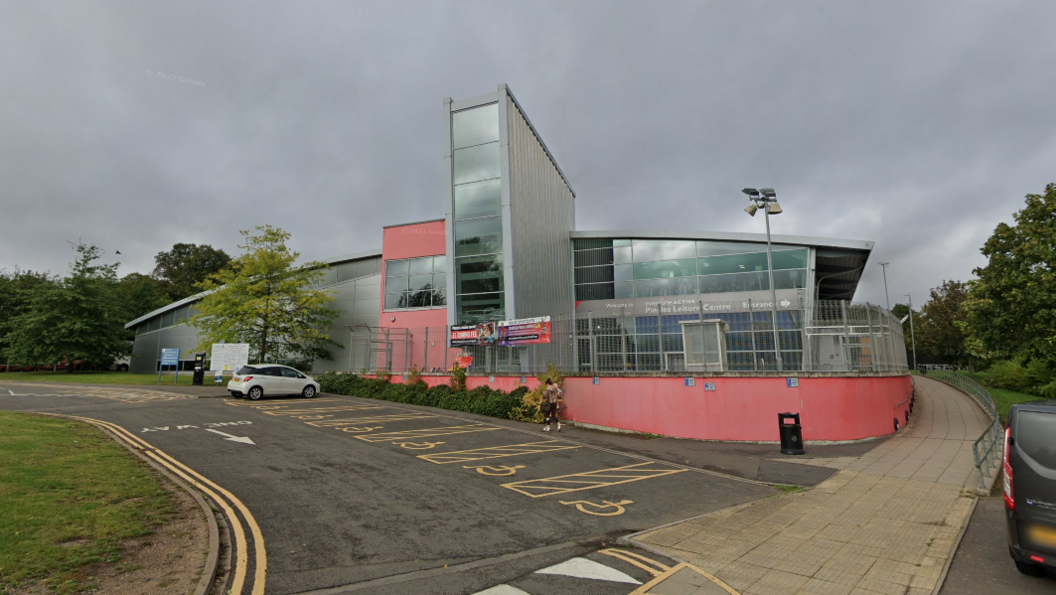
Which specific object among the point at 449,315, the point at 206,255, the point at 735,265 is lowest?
the point at 449,315

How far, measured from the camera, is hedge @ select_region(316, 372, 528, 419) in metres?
17.1

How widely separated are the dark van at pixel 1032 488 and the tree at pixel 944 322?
47186 millimetres

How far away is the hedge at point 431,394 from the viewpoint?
17.1 metres

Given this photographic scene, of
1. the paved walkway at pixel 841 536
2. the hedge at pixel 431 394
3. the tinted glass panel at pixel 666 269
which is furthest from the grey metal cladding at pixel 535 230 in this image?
the paved walkway at pixel 841 536

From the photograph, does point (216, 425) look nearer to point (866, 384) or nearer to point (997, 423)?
point (866, 384)

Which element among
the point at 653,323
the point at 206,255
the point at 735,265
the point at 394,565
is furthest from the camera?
the point at 206,255

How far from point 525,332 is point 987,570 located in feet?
46.3

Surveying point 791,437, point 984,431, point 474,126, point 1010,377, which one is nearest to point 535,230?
point 474,126

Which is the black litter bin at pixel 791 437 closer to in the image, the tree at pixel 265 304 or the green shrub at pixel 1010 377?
the tree at pixel 265 304

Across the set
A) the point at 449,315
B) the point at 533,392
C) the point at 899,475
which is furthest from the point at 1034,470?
the point at 449,315

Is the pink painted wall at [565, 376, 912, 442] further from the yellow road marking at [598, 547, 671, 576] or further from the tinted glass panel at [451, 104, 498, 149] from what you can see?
the tinted glass panel at [451, 104, 498, 149]

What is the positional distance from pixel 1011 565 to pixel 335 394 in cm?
2353

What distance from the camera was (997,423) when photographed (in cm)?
1007

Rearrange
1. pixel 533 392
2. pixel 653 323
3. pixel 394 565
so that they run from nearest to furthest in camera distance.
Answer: pixel 394 565 < pixel 653 323 < pixel 533 392
